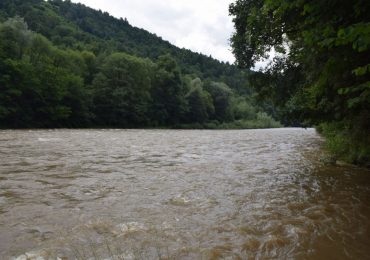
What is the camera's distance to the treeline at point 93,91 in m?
45.2

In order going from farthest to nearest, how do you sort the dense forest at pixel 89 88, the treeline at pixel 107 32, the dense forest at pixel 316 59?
the treeline at pixel 107 32 → the dense forest at pixel 89 88 → the dense forest at pixel 316 59

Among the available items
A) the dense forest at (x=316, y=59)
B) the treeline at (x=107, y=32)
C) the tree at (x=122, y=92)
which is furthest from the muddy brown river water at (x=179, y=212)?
the treeline at (x=107, y=32)

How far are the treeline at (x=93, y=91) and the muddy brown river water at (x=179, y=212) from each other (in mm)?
19720

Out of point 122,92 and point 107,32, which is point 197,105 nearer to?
point 122,92

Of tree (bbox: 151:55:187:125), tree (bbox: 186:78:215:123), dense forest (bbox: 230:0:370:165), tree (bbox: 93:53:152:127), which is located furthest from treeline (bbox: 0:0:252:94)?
dense forest (bbox: 230:0:370:165)

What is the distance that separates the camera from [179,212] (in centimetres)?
759

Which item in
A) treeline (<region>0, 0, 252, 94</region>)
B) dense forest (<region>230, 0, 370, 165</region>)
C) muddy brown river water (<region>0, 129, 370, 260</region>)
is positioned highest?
treeline (<region>0, 0, 252, 94</region>)

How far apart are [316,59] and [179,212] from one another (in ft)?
13.5

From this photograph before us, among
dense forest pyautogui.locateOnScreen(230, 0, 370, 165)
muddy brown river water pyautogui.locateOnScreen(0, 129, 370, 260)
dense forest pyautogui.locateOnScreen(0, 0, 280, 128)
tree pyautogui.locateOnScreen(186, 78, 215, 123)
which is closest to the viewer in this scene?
dense forest pyautogui.locateOnScreen(230, 0, 370, 165)

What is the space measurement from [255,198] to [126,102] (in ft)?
179

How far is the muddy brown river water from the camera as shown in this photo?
18.3ft

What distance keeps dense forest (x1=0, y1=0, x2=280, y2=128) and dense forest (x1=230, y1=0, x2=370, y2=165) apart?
1.65 m

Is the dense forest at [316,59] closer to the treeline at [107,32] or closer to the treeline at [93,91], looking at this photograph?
the treeline at [93,91]

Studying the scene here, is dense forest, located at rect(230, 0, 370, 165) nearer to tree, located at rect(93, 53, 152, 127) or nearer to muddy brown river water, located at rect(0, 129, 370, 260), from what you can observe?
muddy brown river water, located at rect(0, 129, 370, 260)
